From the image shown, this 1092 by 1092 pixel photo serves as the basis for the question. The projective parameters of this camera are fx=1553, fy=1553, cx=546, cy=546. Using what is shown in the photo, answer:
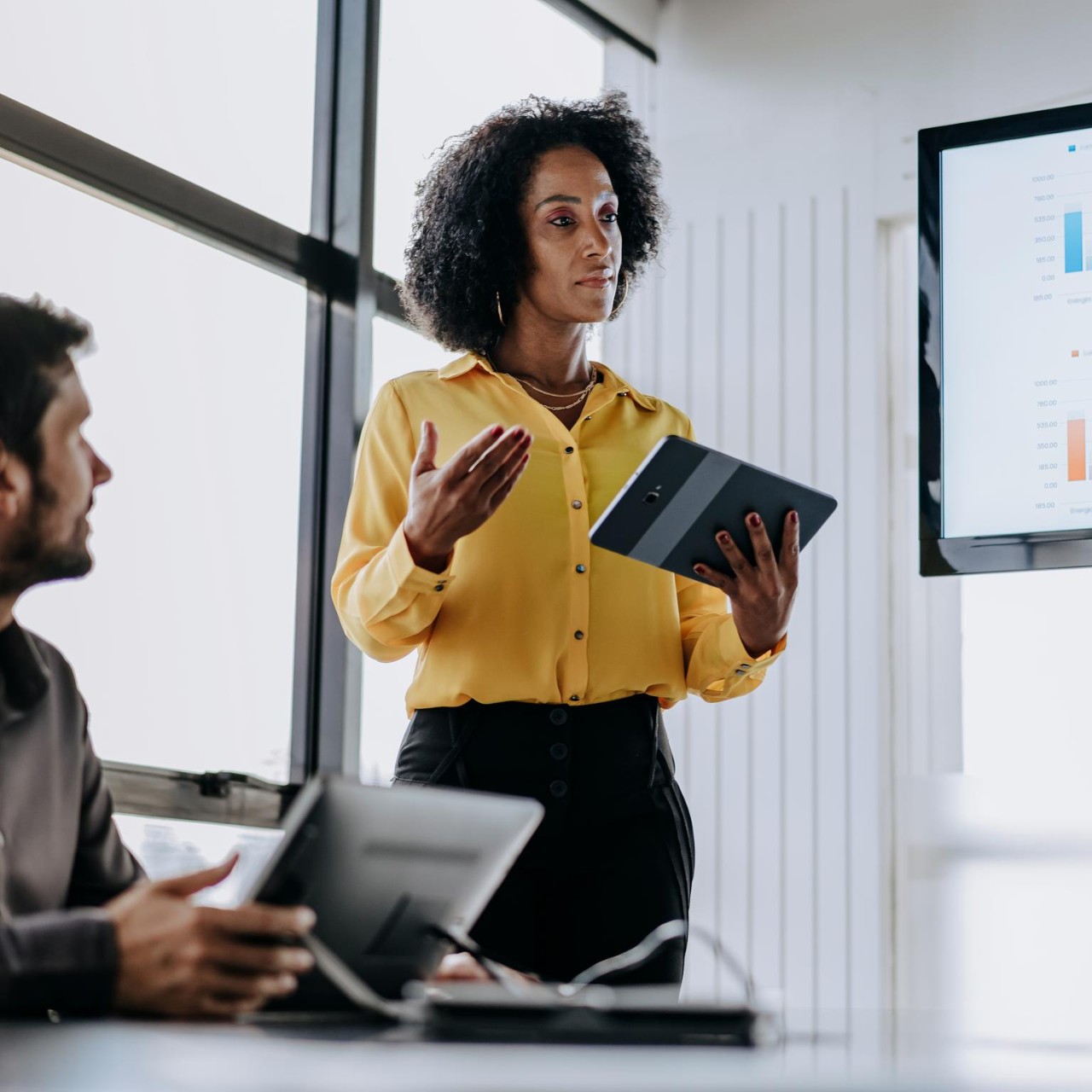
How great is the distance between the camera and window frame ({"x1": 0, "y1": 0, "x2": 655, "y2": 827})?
10.4 feet

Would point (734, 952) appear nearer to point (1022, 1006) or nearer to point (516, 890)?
point (1022, 1006)

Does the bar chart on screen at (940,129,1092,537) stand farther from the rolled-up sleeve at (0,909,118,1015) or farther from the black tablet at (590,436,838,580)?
the rolled-up sleeve at (0,909,118,1015)

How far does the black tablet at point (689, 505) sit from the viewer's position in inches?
75.7

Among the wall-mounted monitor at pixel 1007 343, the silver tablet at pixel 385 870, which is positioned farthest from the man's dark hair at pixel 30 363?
the wall-mounted monitor at pixel 1007 343

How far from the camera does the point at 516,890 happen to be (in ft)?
6.18

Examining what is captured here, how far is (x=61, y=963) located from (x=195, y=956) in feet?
0.28

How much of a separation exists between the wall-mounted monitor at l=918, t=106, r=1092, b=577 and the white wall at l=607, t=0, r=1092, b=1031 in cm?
127

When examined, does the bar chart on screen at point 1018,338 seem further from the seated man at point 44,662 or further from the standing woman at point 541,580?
the seated man at point 44,662

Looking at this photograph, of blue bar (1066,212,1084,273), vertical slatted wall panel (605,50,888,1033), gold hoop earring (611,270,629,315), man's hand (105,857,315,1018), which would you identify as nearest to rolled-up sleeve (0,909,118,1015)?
man's hand (105,857,315,1018)

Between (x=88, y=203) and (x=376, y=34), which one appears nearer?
(x=88, y=203)

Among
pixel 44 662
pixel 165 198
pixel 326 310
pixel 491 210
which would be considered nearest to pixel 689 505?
pixel 491 210

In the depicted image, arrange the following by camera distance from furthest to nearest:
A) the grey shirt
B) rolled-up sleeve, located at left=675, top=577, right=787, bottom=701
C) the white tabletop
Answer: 1. rolled-up sleeve, located at left=675, top=577, right=787, bottom=701
2. the grey shirt
3. the white tabletop

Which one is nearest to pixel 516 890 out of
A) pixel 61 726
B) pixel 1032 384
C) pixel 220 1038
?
pixel 61 726

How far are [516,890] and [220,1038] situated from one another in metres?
1.08
